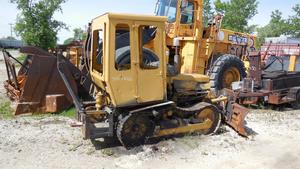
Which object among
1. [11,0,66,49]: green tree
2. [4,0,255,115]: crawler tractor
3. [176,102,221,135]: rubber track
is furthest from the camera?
[11,0,66,49]: green tree

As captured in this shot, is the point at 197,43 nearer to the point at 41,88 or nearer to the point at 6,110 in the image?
the point at 41,88

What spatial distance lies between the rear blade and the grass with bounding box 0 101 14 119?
16.2ft

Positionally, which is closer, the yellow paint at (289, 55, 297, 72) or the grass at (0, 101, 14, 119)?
the grass at (0, 101, 14, 119)

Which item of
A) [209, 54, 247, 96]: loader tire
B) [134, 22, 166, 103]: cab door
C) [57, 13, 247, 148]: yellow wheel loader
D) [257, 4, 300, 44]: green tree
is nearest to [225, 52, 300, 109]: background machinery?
[209, 54, 247, 96]: loader tire

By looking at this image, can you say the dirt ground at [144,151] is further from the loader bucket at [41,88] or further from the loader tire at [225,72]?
the loader tire at [225,72]

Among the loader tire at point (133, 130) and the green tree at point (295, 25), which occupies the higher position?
the green tree at point (295, 25)

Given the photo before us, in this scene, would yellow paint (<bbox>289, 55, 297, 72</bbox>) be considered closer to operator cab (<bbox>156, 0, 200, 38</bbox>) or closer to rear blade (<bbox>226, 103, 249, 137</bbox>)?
operator cab (<bbox>156, 0, 200, 38</bbox>)

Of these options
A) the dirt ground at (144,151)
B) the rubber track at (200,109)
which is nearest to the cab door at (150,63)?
the rubber track at (200,109)

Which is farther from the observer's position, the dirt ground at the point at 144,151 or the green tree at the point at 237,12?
the green tree at the point at 237,12

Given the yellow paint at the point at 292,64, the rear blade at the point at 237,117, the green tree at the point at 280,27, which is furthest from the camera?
the green tree at the point at 280,27

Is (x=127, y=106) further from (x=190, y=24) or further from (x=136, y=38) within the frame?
(x=190, y=24)

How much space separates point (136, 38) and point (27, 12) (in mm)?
22985

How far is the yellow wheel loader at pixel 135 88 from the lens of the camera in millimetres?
5625

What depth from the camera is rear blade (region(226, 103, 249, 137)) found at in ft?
22.4
